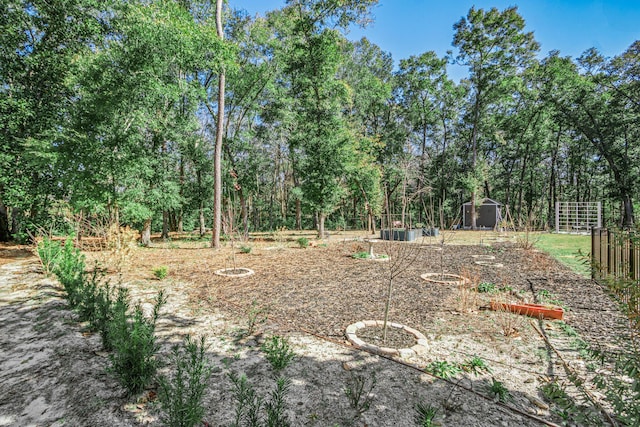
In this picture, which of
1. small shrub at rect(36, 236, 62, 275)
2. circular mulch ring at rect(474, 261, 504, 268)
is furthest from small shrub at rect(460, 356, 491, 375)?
small shrub at rect(36, 236, 62, 275)

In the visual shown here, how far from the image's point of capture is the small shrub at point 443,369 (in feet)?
7.26

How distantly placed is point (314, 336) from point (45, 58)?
11.6 metres

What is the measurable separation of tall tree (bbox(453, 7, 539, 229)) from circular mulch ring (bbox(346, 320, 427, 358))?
64.1ft

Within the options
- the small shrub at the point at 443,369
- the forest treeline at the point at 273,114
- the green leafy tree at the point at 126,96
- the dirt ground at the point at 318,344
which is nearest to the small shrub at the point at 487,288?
the dirt ground at the point at 318,344

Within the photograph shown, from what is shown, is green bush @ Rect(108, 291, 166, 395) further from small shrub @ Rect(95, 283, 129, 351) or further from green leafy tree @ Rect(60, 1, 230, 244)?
green leafy tree @ Rect(60, 1, 230, 244)

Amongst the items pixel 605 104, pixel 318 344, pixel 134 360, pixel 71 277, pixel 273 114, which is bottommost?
pixel 318 344

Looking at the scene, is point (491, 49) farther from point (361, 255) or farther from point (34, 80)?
point (34, 80)

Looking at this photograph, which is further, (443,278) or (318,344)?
(443,278)

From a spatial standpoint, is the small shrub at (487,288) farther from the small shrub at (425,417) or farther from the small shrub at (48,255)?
the small shrub at (48,255)

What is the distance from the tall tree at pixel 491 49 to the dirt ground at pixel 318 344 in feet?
60.4

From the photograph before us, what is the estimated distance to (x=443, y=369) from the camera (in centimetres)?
226

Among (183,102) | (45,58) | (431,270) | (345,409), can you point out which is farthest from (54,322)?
(183,102)

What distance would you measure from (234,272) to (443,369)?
4442mm

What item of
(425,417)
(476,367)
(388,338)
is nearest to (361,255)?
(388,338)
